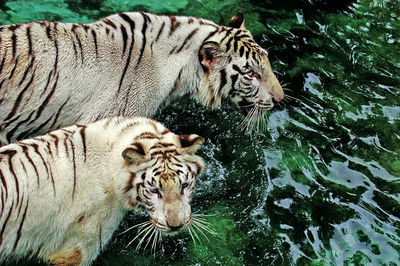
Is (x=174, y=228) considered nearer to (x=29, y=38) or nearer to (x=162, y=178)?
(x=162, y=178)

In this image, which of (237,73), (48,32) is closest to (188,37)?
(237,73)

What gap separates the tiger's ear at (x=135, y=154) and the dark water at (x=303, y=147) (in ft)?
3.26

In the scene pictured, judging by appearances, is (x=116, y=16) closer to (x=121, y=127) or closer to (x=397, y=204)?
(x=121, y=127)

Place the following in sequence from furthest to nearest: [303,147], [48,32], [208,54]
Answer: [303,147] → [208,54] → [48,32]

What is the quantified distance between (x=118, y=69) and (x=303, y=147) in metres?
1.89

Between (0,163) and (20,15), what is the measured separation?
3.43m

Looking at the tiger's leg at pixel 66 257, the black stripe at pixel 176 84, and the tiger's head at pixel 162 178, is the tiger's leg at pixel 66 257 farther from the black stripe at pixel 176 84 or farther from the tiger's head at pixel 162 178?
the black stripe at pixel 176 84

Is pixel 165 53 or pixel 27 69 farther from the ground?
pixel 165 53

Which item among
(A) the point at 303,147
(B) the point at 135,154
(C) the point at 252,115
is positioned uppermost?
(B) the point at 135,154

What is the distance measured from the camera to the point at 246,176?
15.3ft

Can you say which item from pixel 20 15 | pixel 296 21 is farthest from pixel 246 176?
pixel 20 15

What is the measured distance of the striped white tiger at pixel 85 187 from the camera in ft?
10.4

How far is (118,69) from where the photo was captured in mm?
4141

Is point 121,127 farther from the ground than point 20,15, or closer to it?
farther from the ground
